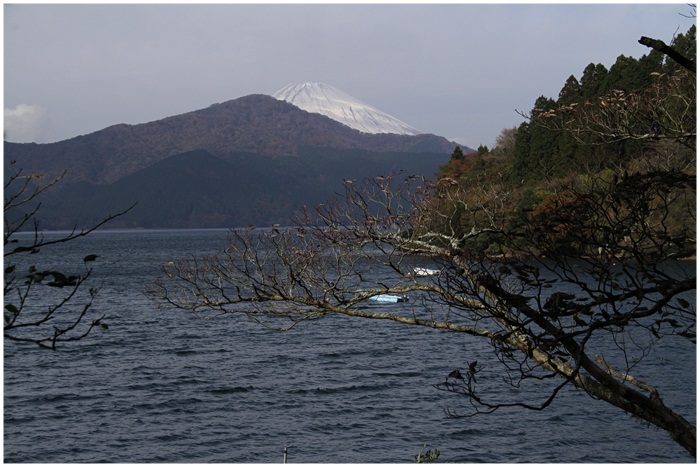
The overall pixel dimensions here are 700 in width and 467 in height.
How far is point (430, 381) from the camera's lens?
22.1 m

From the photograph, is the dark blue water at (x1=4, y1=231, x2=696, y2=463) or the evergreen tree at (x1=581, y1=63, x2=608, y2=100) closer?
the dark blue water at (x1=4, y1=231, x2=696, y2=463)

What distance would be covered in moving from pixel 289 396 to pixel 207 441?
409 centimetres

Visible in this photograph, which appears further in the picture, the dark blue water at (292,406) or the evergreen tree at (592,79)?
the evergreen tree at (592,79)

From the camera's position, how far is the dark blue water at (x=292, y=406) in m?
16.1

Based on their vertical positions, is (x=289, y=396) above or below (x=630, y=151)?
below

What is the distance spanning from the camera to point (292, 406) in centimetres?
1962

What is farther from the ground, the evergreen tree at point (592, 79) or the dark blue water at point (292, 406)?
the evergreen tree at point (592, 79)

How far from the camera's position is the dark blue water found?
16.1m

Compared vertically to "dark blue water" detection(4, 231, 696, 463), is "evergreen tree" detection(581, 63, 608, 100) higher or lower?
higher

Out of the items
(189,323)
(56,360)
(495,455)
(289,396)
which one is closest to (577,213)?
(495,455)

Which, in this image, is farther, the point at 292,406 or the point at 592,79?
the point at 592,79

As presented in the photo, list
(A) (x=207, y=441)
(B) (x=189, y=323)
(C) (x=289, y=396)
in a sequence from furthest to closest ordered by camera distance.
A: (B) (x=189, y=323), (C) (x=289, y=396), (A) (x=207, y=441)

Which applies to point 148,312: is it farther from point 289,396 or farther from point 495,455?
point 495,455

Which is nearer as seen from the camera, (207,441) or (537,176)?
(207,441)
